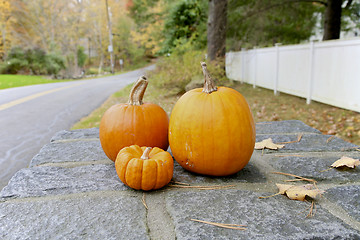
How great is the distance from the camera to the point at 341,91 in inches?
196

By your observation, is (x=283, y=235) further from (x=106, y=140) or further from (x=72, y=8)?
(x=72, y=8)

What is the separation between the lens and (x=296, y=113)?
5.27 metres

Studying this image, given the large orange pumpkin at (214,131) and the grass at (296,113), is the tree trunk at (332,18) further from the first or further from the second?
the large orange pumpkin at (214,131)

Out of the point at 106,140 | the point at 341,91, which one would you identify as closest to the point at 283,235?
the point at 106,140

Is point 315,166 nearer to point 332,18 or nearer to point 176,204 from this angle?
point 176,204

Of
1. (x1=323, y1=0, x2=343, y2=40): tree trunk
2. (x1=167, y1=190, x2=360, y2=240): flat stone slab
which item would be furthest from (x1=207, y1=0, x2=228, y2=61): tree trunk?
(x1=167, y1=190, x2=360, y2=240): flat stone slab

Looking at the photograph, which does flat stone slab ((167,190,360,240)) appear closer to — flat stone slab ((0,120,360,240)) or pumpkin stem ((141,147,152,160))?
flat stone slab ((0,120,360,240))

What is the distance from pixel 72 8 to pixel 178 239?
3511 cm

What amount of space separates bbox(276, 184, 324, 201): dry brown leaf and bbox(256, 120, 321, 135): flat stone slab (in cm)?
106

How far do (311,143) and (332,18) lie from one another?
7.22m

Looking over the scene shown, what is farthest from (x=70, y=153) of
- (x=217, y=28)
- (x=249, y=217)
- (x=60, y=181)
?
(x=217, y=28)

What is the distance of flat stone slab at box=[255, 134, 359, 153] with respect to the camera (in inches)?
69.4

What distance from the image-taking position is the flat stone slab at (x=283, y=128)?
2252 mm

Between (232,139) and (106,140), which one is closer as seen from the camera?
(232,139)
